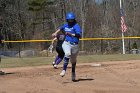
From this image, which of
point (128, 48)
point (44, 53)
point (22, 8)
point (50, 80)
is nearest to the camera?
point (50, 80)

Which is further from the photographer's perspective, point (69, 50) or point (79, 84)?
point (69, 50)

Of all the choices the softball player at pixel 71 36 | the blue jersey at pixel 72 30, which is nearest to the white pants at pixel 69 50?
the softball player at pixel 71 36

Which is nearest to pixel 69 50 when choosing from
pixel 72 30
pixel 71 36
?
pixel 71 36

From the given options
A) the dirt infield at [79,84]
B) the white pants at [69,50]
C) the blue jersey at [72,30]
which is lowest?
the dirt infield at [79,84]

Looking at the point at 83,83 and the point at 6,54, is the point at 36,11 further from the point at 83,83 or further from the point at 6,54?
the point at 83,83

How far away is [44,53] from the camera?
37.2 meters

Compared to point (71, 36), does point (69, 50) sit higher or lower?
lower

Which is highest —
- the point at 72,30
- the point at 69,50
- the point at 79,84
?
the point at 72,30

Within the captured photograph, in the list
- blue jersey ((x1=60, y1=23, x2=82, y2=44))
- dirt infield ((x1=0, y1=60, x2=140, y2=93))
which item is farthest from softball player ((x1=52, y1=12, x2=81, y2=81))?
dirt infield ((x1=0, y1=60, x2=140, y2=93))

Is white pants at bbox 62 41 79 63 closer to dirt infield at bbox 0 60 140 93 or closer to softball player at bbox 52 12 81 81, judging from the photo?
softball player at bbox 52 12 81 81

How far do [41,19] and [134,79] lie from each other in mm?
51820

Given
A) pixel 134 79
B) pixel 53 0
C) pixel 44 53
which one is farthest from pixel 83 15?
A: pixel 134 79

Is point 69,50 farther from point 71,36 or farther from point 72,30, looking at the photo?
point 72,30

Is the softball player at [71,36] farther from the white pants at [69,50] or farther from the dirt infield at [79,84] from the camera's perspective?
the dirt infield at [79,84]
